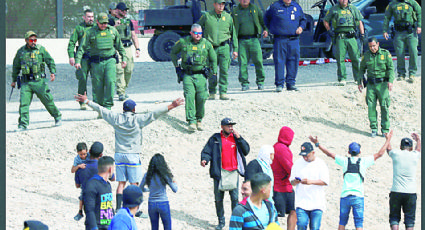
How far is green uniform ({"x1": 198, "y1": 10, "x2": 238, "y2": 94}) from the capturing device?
16.1 meters

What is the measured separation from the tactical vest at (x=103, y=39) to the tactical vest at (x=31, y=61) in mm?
1003

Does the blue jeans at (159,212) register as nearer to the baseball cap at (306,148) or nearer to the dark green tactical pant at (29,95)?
the baseball cap at (306,148)

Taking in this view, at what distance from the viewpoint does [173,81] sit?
21328 mm

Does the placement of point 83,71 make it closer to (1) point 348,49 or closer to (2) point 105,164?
(1) point 348,49

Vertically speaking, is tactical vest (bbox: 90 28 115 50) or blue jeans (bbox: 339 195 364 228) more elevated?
tactical vest (bbox: 90 28 115 50)

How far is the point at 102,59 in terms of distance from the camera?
593 inches

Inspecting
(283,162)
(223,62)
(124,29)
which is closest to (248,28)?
(223,62)

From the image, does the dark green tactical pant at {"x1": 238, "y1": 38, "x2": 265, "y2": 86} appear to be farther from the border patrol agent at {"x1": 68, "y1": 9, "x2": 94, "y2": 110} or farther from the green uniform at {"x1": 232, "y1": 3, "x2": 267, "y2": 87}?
the border patrol agent at {"x1": 68, "y1": 9, "x2": 94, "y2": 110}

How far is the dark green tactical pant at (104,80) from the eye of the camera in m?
15.0

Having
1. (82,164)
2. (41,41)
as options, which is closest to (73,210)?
(82,164)

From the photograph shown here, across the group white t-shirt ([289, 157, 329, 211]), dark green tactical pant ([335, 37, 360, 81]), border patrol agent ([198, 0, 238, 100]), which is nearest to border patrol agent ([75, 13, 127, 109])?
border patrol agent ([198, 0, 238, 100])

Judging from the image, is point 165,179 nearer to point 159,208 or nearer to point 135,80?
point 159,208

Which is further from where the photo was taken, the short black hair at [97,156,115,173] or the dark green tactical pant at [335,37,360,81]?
the dark green tactical pant at [335,37,360,81]

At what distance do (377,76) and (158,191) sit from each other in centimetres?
666
